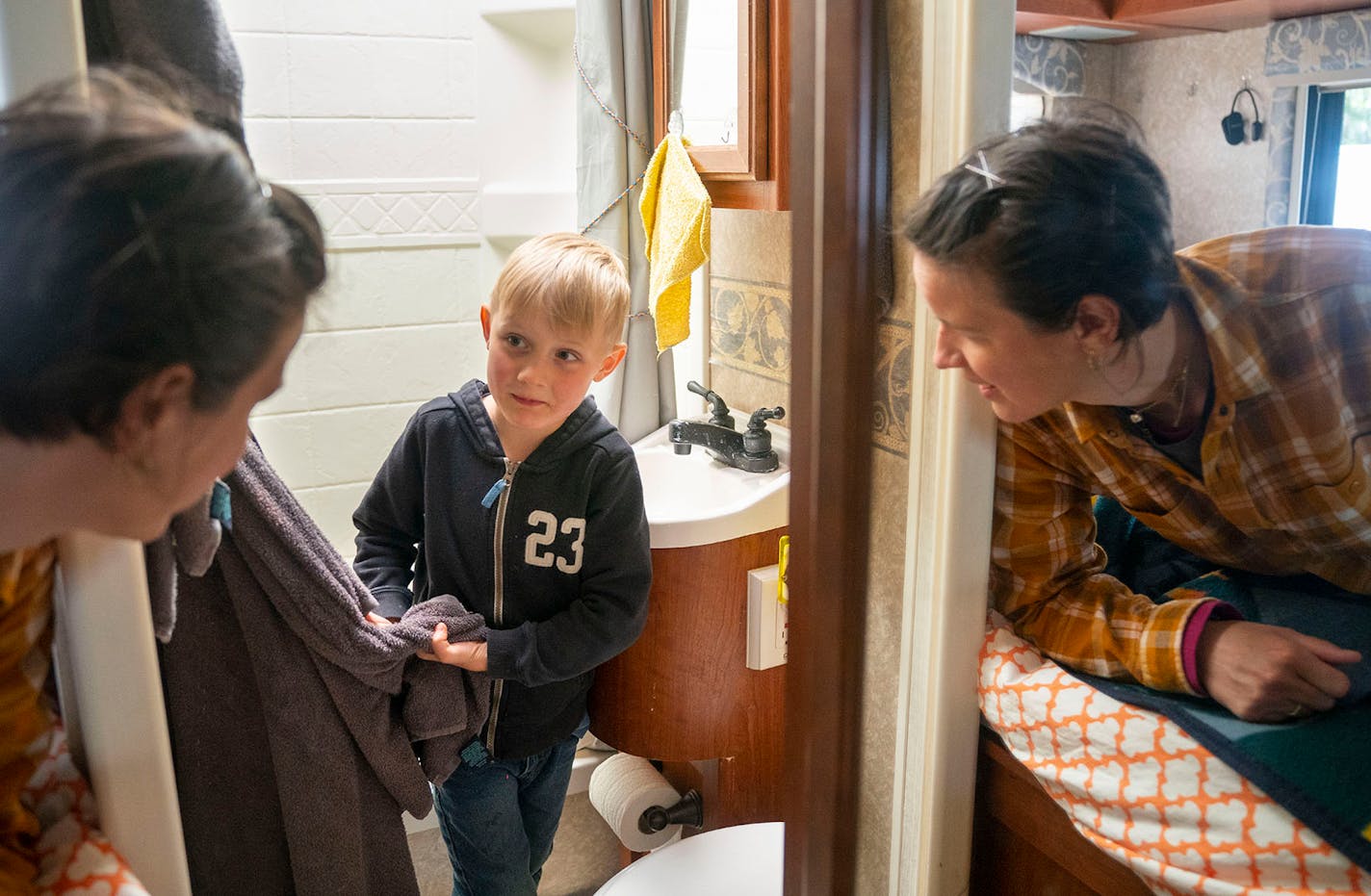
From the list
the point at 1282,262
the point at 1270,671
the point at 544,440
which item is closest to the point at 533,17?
the point at 544,440

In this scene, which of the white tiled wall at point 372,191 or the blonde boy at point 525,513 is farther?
the white tiled wall at point 372,191

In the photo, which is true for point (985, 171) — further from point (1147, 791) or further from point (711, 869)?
point (711, 869)

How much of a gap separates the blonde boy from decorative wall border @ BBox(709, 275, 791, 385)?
18.0 inches

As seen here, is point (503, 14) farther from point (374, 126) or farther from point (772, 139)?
point (772, 139)

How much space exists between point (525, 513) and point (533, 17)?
4.13ft

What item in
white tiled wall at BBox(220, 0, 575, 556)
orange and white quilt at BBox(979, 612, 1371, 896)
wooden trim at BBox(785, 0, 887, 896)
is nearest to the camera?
orange and white quilt at BBox(979, 612, 1371, 896)

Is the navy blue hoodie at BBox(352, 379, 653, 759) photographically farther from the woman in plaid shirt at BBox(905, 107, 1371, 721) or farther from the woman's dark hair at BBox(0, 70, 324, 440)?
the woman's dark hair at BBox(0, 70, 324, 440)

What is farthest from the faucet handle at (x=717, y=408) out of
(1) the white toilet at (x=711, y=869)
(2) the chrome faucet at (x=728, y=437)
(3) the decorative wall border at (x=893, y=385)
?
(3) the decorative wall border at (x=893, y=385)

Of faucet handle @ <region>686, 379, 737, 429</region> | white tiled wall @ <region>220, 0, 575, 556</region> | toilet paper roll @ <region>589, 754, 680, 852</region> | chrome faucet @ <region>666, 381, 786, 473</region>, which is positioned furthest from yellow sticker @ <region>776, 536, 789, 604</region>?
white tiled wall @ <region>220, 0, 575, 556</region>

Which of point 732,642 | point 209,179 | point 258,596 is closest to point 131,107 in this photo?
point 209,179

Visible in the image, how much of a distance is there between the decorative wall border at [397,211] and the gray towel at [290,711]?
119 centimetres

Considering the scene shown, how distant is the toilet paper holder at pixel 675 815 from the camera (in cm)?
194

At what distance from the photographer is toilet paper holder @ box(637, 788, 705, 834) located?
6.38ft

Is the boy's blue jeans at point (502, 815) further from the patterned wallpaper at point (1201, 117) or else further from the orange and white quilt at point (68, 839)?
the patterned wallpaper at point (1201, 117)
